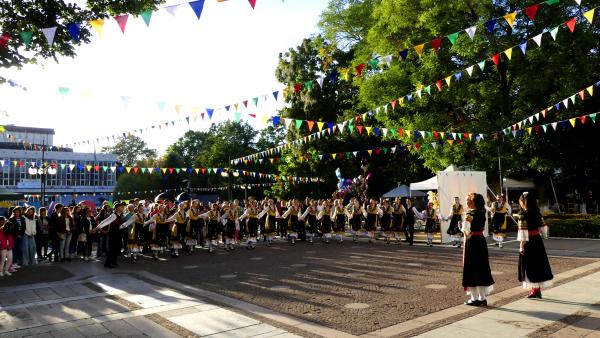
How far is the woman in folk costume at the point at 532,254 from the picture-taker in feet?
23.7

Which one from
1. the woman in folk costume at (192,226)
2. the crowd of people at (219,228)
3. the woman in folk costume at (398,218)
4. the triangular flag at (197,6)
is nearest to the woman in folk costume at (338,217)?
the crowd of people at (219,228)

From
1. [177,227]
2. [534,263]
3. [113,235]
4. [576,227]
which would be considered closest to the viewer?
[534,263]

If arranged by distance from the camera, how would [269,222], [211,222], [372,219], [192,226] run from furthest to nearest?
[372,219] → [269,222] → [211,222] → [192,226]

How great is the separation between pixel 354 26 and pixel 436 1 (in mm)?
8969

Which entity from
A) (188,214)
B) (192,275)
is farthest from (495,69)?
(192,275)

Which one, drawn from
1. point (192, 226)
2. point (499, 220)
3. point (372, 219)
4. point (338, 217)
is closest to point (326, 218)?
point (338, 217)

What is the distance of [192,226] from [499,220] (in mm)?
10704

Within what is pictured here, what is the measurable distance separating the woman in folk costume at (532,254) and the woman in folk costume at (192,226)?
10.6 metres

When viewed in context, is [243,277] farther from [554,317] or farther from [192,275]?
[554,317]

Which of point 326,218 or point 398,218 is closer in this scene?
point 398,218

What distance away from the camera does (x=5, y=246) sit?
11.0 meters

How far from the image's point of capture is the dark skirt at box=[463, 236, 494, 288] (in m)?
6.96

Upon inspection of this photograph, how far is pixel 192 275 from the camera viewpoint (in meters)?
10.4

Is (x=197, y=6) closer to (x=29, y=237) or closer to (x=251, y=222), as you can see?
(x=29, y=237)
